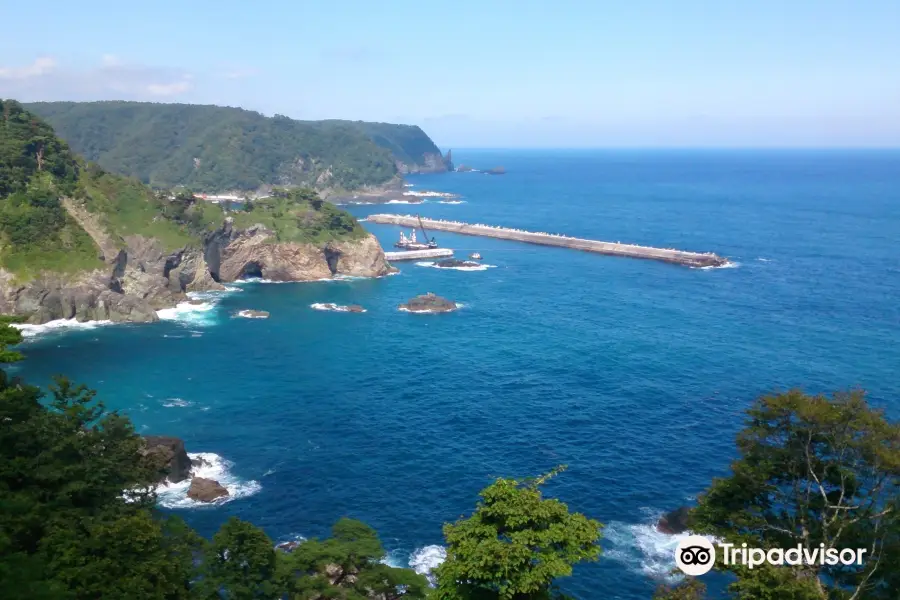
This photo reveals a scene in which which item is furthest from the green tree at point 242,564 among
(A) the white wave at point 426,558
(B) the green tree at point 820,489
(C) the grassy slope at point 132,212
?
(C) the grassy slope at point 132,212

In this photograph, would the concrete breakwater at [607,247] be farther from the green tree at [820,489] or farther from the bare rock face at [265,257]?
the green tree at [820,489]

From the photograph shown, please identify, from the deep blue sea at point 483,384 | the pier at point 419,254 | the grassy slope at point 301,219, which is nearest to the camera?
the deep blue sea at point 483,384

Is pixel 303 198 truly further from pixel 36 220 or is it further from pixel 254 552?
pixel 254 552

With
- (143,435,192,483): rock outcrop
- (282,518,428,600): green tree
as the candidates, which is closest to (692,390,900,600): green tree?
(282,518,428,600): green tree

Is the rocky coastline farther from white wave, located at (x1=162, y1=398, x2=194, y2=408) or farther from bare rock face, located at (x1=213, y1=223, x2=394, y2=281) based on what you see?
white wave, located at (x1=162, y1=398, x2=194, y2=408)

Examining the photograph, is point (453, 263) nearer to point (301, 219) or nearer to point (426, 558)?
point (301, 219)

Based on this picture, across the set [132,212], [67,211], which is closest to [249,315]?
[132,212]
